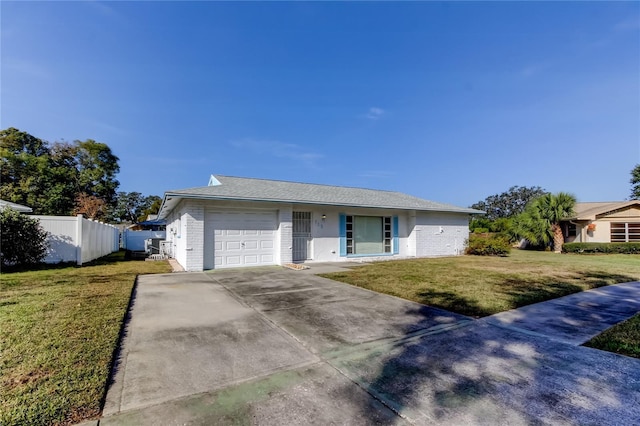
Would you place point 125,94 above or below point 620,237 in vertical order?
above

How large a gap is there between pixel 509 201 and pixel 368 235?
1932 inches

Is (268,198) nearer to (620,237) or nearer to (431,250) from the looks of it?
(431,250)

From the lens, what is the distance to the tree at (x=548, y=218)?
2003 cm

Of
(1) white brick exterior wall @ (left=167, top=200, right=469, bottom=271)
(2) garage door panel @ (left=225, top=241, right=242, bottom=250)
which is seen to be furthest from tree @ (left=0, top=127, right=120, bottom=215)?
(2) garage door panel @ (left=225, top=241, right=242, bottom=250)

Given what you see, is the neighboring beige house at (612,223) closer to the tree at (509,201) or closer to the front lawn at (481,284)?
A: the front lawn at (481,284)

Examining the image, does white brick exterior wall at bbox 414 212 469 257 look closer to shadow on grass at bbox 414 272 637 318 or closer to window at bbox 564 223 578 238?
shadow on grass at bbox 414 272 637 318

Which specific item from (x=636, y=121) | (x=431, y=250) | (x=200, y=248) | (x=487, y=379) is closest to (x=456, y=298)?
(x=487, y=379)

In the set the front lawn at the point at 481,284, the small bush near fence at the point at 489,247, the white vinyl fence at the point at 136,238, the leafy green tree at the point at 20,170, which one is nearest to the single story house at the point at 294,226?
the small bush near fence at the point at 489,247

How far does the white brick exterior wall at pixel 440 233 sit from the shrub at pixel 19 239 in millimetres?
17090

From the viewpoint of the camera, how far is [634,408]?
247 cm

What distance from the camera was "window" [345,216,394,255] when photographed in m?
14.8

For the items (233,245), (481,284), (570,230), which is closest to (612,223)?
(570,230)

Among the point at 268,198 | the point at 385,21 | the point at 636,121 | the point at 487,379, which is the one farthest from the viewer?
the point at 636,121

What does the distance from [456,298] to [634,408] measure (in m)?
4.04
